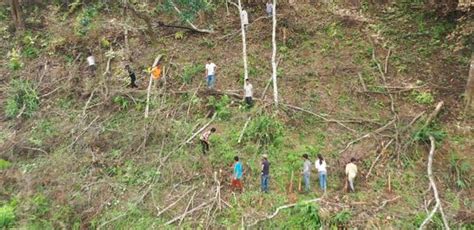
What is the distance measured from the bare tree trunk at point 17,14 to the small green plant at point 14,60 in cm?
142

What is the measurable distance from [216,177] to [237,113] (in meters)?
2.60

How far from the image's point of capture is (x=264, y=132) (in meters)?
12.8

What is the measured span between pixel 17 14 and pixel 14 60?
2.46m

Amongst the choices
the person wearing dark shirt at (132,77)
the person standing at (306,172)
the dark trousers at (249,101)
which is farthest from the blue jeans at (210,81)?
the person standing at (306,172)

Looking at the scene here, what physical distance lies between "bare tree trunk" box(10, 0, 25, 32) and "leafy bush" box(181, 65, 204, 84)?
744 cm

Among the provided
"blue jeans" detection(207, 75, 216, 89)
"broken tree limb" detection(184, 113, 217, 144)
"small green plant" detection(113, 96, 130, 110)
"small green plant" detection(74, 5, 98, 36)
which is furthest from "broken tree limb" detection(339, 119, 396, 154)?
"small green plant" detection(74, 5, 98, 36)

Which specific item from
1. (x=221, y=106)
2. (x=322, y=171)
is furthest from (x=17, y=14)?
(x=322, y=171)

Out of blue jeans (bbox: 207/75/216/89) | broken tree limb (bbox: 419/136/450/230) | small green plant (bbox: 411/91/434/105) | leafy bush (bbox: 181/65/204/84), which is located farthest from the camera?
leafy bush (bbox: 181/65/204/84)

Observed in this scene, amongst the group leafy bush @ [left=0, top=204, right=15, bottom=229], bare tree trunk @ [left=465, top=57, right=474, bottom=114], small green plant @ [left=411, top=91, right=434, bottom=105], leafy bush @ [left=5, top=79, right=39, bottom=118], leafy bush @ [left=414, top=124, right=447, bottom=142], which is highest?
bare tree trunk @ [left=465, top=57, right=474, bottom=114]

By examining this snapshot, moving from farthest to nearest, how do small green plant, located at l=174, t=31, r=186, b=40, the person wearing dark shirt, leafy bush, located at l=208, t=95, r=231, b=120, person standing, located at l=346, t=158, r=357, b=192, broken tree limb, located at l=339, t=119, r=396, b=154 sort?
small green plant, located at l=174, t=31, r=186, b=40, the person wearing dark shirt, leafy bush, located at l=208, t=95, r=231, b=120, broken tree limb, located at l=339, t=119, r=396, b=154, person standing, located at l=346, t=158, r=357, b=192

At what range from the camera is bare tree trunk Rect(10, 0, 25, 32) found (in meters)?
18.7

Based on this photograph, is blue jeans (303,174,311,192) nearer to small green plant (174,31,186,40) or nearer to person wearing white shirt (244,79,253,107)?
person wearing white shirt (244,79,253,107)

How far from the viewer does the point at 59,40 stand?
1802 cm

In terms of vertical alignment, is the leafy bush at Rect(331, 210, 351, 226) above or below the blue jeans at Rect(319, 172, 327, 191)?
below
